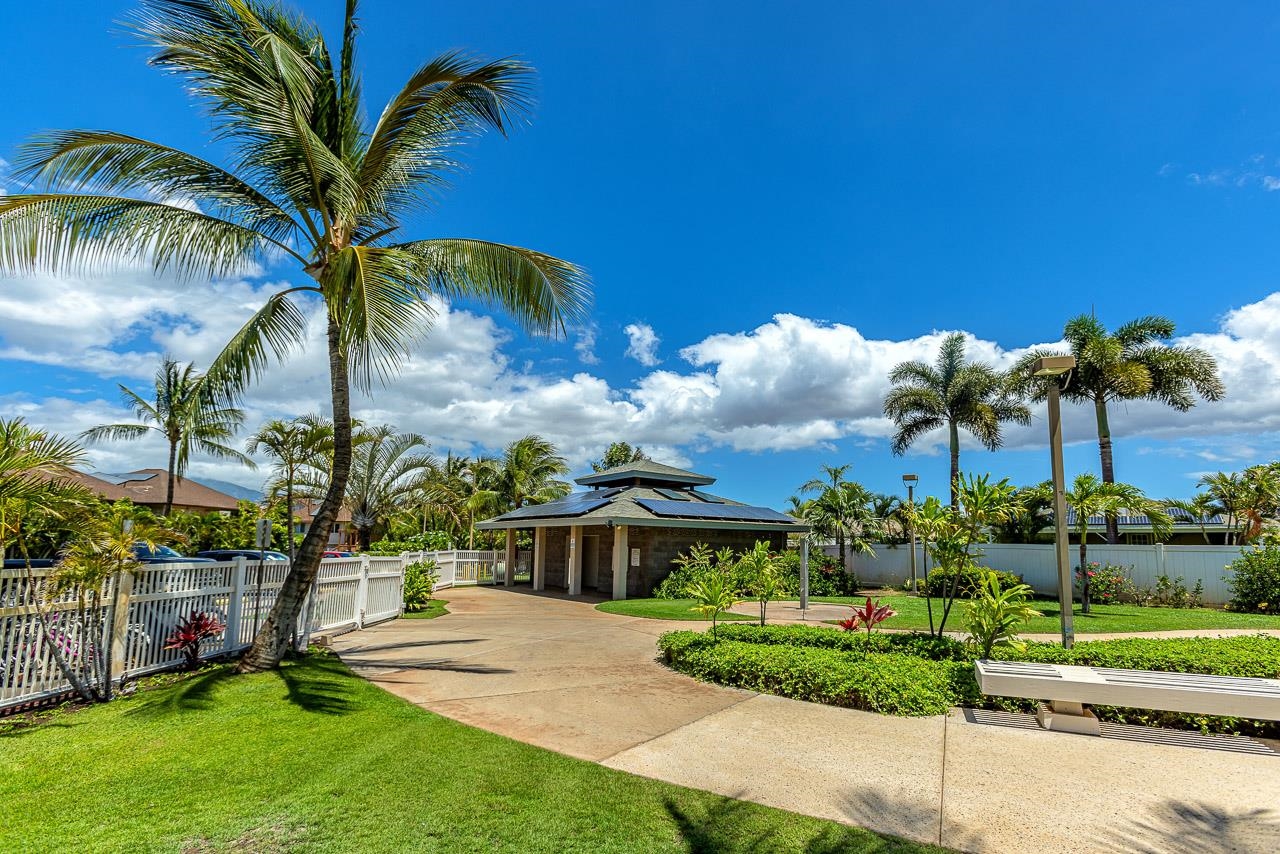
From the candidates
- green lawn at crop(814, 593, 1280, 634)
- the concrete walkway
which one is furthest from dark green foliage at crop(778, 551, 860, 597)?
the concrete walkway

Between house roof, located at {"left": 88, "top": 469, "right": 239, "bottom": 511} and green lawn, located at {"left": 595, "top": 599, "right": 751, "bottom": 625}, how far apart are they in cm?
2420

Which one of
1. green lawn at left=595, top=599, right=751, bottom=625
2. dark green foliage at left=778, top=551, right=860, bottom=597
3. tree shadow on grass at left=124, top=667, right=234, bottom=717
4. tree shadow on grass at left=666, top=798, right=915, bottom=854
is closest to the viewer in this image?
tree shadow on grass at left=666, top=798, right=915, bottom=854

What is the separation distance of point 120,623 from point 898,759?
7733 millimetres

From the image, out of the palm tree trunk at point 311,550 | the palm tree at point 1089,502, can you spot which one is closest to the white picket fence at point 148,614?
the palm tree trunk at point 311,550

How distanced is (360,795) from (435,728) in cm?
161

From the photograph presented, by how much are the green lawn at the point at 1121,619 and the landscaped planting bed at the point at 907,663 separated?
133 inches

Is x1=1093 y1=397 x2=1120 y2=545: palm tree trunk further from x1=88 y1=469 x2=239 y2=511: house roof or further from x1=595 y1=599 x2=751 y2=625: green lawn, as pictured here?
x1=88 y1=469 x2=239 y2=511: house roof

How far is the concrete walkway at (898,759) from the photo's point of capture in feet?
12.9

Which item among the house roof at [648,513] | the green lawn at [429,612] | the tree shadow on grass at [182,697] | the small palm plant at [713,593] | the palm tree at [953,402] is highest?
the palm tree at [953,402]

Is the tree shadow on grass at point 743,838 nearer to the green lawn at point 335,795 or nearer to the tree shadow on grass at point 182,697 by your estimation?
the green lawn at point 335,795

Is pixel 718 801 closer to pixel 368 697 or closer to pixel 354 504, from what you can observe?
pixel 368 697

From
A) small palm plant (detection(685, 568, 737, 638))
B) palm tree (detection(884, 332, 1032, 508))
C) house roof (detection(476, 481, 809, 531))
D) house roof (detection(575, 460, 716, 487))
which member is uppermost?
palm tree (detection(884, 332, 1032, 508))

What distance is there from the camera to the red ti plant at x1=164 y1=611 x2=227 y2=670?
7795mm

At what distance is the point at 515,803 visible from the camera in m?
4.11
